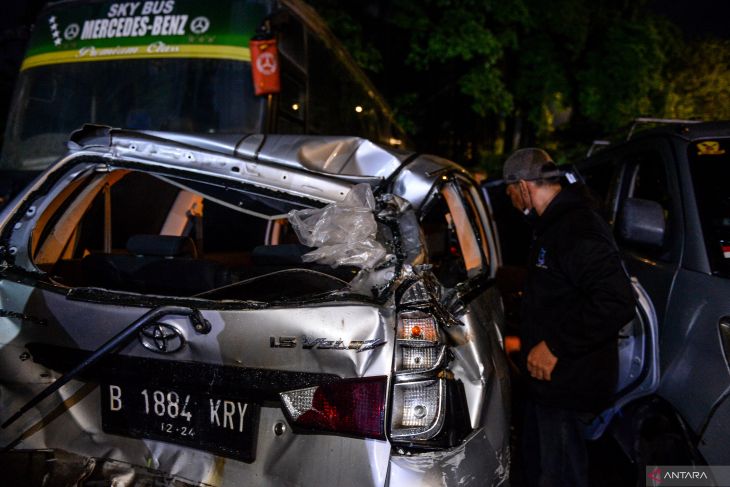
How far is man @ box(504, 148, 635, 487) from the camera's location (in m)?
2.46

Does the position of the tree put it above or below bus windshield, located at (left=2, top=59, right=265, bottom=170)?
above

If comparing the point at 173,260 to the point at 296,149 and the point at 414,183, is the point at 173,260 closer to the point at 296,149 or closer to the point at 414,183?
the point at 296,149

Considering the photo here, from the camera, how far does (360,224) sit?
7.48ft

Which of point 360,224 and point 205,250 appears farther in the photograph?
point 205,250

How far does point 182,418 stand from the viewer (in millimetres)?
2082

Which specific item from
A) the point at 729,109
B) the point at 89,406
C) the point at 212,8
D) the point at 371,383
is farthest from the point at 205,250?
the point at 729,109

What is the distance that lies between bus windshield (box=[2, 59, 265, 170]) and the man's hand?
3566 millimetres

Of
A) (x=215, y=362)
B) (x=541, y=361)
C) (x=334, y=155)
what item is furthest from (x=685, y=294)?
(x=215, y=362)

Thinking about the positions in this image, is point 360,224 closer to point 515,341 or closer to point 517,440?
Answer: point 517,440

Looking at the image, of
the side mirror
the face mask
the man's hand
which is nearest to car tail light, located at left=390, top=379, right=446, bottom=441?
the man's hand

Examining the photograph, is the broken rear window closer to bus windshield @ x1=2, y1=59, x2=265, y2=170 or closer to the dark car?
the dark car

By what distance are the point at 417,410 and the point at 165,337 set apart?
96 cm

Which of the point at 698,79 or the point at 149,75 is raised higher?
the point at 698,79

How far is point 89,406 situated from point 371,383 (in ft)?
3.76
